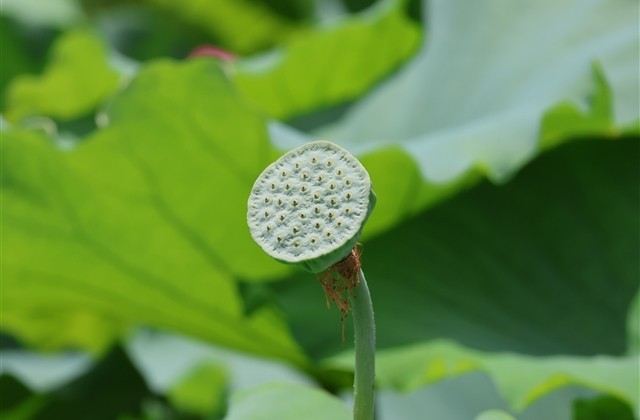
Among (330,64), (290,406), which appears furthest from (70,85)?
(290,406)

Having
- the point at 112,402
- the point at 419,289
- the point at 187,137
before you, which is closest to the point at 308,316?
the point at 419,289

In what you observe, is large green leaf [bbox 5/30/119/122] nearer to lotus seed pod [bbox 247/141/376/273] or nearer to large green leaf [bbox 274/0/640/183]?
large green leaf [bbox 274/0/640/183]

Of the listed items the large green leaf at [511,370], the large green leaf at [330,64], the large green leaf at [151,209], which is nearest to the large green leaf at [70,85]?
the large green leaf at [330,64]

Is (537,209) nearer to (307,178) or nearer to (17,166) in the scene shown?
Result: (17,166)

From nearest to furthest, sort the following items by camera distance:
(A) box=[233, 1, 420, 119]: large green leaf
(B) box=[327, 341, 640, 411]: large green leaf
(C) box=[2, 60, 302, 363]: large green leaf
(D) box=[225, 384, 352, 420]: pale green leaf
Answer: (D) box=[225, 384, 352, 420]: pale green leaf, (B) box=[327, 341, 640, 411]: large green leaf, (C) box=[2, 60, 302, 363]: large green leaf, (A) box=[233, 1, 420, 119]: large green leaf

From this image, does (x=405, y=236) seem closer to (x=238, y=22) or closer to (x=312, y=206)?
(x=312, y=206)

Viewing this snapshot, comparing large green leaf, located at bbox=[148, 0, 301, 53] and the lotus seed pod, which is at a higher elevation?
the lotus seed pod

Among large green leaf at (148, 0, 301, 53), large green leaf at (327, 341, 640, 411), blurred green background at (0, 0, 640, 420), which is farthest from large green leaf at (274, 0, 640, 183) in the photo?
large green leaf at (148, 0, 301, 53)

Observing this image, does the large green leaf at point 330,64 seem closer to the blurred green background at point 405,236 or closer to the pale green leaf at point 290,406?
the blurred green background at point 405,236
